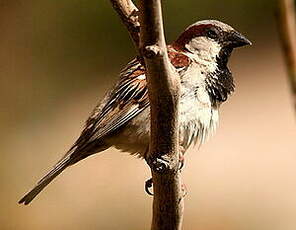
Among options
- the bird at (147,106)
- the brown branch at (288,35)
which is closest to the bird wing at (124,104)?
the bird at (147,106)

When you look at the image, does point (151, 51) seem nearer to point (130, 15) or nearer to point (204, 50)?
point (130, 15)

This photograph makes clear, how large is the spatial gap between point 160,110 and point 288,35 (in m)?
0.40

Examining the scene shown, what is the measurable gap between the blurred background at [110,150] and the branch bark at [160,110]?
2197 millimetres

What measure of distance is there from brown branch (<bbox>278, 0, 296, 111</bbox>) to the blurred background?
9.13 ft

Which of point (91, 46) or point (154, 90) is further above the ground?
point (91, 46)

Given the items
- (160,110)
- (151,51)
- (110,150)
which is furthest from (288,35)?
(110,150)

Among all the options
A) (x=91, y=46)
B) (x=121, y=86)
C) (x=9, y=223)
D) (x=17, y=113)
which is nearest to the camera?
(x=121, y=86)

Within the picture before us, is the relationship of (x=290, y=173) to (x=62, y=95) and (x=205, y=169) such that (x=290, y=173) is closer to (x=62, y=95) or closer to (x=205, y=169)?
(x=205, y=169)

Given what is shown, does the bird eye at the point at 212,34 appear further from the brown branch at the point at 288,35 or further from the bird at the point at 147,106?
the brown branch at the point at 288,35

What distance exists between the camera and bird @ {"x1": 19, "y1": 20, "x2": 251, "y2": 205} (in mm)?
1979

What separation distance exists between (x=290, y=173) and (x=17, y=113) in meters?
1.42

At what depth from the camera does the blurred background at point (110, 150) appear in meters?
4.03

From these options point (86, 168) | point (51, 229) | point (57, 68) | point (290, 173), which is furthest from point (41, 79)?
point (290, 173)

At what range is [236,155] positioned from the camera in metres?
4.34
